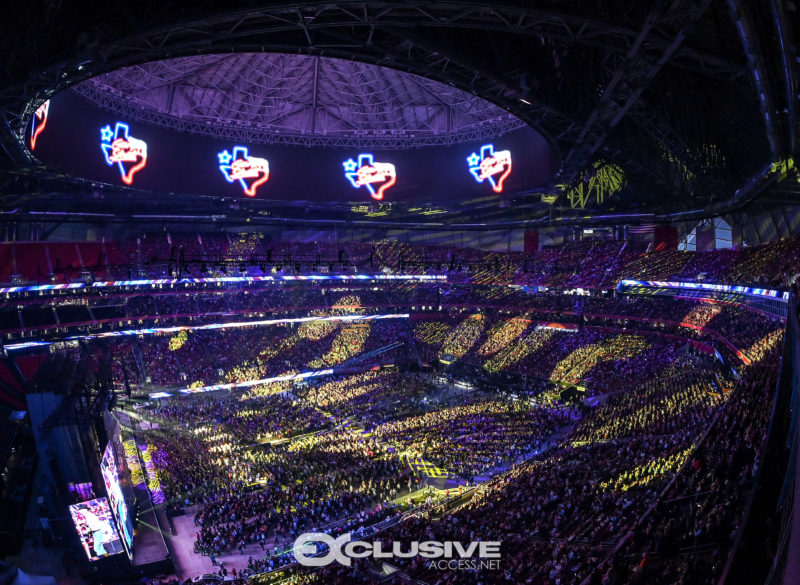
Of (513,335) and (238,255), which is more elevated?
(238,255)

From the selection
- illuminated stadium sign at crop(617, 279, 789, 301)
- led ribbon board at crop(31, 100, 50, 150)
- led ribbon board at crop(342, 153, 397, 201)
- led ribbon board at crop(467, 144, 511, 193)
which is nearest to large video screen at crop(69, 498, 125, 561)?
led ribbon board at crop(31, 100, 50, 150)

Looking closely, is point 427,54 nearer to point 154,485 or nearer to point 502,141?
point 154,485

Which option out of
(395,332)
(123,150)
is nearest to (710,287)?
(395,332)

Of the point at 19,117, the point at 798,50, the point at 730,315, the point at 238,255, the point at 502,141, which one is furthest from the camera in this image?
the point at 238,255

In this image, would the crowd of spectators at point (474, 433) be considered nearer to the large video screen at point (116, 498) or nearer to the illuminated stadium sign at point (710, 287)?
the illuminated stadium sign at point (710, 287)

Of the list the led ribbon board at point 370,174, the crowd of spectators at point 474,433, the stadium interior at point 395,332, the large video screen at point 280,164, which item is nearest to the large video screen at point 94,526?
the stadium interior at point 395,332

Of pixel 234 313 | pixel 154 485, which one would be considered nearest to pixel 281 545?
pixel 154 485

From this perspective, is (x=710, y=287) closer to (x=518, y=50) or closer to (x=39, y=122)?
(x=518, y=50)
